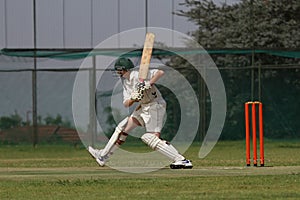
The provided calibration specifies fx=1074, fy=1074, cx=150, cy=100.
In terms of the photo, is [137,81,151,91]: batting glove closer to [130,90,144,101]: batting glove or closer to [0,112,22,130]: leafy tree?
[130,90,144,101]: batting glove

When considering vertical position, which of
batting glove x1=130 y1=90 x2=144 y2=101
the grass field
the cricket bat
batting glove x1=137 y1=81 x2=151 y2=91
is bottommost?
the grass field

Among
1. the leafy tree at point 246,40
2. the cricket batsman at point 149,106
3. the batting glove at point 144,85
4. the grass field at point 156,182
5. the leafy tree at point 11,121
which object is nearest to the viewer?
the grass field at point 156,182

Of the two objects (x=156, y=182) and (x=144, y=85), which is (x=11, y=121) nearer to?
(x=144, y=85)

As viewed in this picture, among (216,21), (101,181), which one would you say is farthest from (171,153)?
(216,21)

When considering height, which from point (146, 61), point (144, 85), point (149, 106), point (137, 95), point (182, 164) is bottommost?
point (182, 164)

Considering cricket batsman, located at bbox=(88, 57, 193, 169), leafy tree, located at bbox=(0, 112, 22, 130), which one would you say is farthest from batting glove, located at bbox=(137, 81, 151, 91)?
leafy tree, located at bbox=(0, 112, 22, 130)

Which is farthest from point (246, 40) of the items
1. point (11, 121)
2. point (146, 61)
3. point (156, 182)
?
point (156, 182)

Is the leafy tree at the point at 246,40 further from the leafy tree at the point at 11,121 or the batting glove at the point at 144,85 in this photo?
the batting glove at the point at 144,85

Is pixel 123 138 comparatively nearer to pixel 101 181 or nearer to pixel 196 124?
pixel 101 181

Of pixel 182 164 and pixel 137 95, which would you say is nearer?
pixel 137 95

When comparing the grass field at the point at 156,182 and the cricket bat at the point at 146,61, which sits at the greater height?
the cricket bat at the point at 146,61

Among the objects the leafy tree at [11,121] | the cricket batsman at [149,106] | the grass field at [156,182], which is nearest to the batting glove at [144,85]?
the cricket batsman at [149,106]

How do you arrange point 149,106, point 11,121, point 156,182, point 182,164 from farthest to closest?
point 11,121, point 182,164, point 149,106, point 156,182

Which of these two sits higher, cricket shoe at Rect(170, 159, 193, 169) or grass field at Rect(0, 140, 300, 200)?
grass field at Rect(0, 140, 300, 200)
